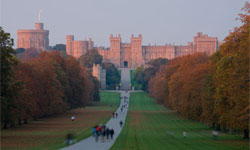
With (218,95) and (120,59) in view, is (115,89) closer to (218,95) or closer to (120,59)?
(120,59)

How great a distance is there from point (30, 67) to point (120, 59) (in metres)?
150

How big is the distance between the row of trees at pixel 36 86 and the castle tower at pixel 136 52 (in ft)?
422

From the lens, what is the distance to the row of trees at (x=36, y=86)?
27922mm

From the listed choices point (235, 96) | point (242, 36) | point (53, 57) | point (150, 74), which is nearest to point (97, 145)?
point (235, 96)

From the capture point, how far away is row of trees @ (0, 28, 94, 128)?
27922 mm

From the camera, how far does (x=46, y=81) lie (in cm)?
4816

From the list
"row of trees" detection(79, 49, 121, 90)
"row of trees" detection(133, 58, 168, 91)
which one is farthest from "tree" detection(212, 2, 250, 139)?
"row of trees" detection(79, 49, 121, 90)

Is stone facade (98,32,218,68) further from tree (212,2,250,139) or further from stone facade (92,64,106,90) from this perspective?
tree (212,2,250,139)

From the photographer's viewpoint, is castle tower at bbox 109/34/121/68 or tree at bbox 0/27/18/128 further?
castle tower at bbox 109/34/121/68

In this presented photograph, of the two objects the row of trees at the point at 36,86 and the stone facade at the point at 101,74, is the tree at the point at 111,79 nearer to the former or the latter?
the stone facade at the point at 101,74

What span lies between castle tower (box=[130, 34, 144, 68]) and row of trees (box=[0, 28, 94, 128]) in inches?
5061

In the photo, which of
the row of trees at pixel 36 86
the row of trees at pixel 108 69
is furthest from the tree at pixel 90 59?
the row of trees at pixel 36 86

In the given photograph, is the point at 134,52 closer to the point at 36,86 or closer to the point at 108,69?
the point at 108,69

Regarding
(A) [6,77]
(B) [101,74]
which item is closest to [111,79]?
(B) [101,74]
